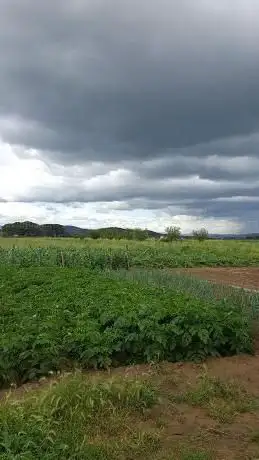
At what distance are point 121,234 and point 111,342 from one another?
135ft

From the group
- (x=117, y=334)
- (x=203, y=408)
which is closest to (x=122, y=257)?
(x=117, y=334)

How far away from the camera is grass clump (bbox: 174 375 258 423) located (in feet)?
14.4

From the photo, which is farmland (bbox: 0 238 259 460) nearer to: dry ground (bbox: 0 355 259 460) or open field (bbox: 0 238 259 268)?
dry ground (bbox: 0 355 259 460)

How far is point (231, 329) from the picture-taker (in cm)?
602

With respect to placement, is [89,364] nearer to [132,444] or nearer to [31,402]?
[31,402]

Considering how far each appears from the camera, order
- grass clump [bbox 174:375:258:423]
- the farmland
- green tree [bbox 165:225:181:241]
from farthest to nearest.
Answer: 1. green tree [bbox 165:225:181:241]
2. grass clump [bbox 174:375:258:423]
3. the farmland

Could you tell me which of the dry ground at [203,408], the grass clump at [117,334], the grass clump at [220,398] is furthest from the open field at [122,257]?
the grass clump at [220,398]

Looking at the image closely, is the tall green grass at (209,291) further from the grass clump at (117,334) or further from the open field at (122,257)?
the open field at (122,257)

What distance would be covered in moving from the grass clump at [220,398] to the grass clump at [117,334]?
0.77 m

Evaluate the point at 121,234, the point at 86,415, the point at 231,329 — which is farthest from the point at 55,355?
the point at 121,234

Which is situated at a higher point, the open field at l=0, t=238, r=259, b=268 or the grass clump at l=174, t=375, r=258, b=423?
the open field at l=0, t=238, r=259, b=268

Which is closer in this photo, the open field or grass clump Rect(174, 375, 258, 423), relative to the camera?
grass clump Rect(174, 375, 258, 423)

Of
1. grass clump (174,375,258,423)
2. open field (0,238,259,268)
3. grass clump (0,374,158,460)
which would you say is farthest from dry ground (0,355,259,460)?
open field (0,238,259,268)

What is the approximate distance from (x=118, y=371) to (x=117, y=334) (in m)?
0.51
